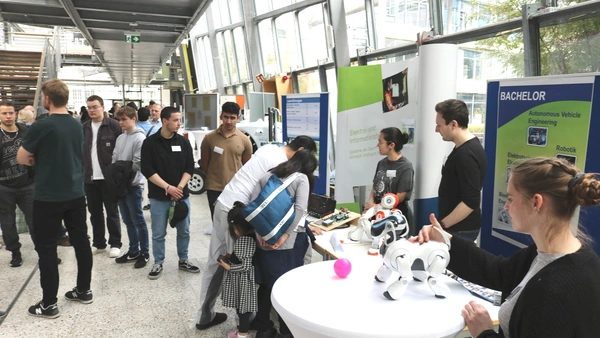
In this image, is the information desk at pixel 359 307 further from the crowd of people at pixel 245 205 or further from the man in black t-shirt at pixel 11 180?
the man in black t-shirt at pixel 11 180

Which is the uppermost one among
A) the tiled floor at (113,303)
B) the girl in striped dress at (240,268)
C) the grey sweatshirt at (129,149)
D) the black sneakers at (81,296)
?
the grey sweatshirt at (129,149)

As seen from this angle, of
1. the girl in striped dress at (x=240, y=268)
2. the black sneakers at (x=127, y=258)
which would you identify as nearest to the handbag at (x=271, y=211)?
the girl in striped dress at (x=240, y=268)

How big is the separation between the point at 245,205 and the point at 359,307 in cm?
96

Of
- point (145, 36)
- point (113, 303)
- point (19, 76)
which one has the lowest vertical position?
point (113, 303)

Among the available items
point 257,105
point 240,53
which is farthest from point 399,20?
point 240,53

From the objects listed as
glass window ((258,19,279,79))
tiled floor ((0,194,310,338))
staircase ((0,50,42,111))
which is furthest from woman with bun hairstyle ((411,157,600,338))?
staircase ((0,50,42,111))

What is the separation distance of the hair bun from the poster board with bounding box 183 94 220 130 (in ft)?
20.5

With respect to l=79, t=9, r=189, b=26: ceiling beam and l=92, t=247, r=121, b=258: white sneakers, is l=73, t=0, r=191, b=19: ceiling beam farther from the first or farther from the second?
l=92, t=247, r=121, b=258: white sneakers

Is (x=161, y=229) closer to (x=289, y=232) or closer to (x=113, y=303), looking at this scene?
(x=113, y=303)

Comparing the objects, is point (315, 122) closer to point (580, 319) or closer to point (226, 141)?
point (226, 141)

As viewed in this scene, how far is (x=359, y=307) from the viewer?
1.42 m

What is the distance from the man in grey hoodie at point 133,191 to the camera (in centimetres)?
377

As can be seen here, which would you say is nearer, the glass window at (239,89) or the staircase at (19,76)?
the staircase at (19,76)

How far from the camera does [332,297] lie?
4.88ft
